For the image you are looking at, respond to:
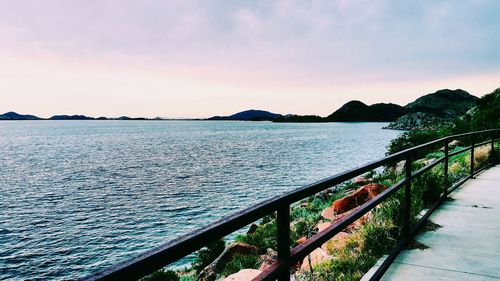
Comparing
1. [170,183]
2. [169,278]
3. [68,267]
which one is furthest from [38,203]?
[169,278]

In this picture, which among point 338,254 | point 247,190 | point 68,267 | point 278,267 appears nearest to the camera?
point 278,267

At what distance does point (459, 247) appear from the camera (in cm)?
541

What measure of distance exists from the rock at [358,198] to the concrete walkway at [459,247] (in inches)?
128

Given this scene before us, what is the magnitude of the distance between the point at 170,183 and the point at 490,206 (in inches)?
1295

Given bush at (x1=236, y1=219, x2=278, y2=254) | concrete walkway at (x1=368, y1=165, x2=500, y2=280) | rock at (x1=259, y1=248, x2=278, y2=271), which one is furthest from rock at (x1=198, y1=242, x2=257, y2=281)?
concrete walkway at (x1=368, y1=165, x2=500, y2=280)

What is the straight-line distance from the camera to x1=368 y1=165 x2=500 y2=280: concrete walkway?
4531 millimetres

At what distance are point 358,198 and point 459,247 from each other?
6.40 metres

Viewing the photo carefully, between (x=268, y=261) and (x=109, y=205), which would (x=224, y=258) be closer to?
(x=268, y=261)

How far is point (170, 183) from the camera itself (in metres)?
37.9

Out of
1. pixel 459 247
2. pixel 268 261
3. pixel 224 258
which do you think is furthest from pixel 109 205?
pixel 459 247

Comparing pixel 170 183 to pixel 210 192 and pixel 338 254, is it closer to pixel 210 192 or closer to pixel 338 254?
pixel 210 192

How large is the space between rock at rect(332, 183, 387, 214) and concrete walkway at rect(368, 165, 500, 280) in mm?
3251

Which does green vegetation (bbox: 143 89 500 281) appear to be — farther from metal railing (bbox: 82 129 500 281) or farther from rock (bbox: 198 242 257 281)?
metal railing (bbox: 82 129 500 281)

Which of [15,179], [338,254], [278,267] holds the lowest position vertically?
[15,179]
